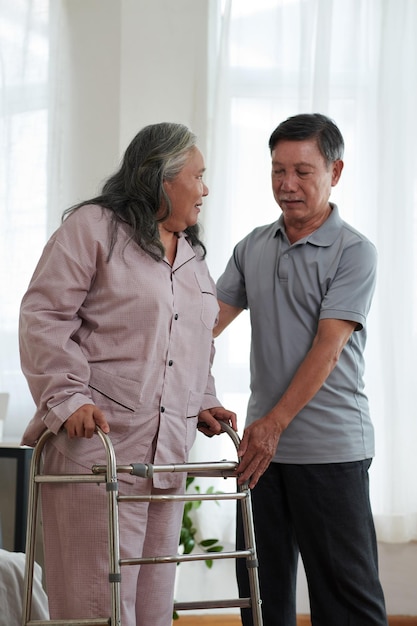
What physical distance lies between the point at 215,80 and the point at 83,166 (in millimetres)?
675

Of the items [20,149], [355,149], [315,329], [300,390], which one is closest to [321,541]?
[300,390]

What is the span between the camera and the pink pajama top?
173cm

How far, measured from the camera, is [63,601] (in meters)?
1.75

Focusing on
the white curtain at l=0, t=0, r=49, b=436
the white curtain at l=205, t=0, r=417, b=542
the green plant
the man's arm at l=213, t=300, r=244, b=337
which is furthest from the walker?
the white curtain at l=0, t=0, r=49, b=436

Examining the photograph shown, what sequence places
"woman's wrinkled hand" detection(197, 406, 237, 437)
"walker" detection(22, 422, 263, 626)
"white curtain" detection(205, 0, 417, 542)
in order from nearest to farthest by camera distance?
1. "walker" detection(22, 422, 263, 626)
2. "woman's wrinkled hand" detection(197, 406, 237, 437)
3. "white curtain" detection(205, 0, 417, 542)

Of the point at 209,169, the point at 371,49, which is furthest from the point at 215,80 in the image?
the point at 371,49

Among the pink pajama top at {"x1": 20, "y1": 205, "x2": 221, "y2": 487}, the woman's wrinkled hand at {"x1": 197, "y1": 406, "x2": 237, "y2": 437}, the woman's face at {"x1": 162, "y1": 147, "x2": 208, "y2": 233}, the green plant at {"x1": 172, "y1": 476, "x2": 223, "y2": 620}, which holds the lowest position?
the green plant at {"x1": 172, "y1": 476, "x2": 223, "y2": 620}

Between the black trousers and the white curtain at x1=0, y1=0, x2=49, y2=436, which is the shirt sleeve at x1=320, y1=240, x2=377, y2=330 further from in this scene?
the white curtain at x1=0, y1=0, x2=49, y2=436

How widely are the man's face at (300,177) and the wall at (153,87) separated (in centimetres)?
140

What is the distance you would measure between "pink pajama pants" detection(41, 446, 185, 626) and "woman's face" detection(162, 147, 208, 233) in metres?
0.56

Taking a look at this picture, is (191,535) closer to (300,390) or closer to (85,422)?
(300,390)

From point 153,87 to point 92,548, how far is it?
2.32 m

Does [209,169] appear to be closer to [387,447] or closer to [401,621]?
[387,447]

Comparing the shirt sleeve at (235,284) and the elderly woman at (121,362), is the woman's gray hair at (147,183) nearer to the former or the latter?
the elderly woman at (121,362)
